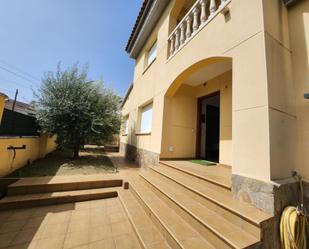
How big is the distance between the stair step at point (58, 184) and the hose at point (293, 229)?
3.86 m

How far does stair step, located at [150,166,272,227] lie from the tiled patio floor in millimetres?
1291

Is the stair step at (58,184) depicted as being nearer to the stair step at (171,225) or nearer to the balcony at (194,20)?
the stair step at (171,225)

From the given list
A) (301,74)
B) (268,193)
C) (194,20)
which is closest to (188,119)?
(194,20)

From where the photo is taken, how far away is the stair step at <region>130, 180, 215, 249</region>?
1.75 m

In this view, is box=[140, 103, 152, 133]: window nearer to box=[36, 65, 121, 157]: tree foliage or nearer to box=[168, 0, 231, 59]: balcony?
box=[36, 65, 121, 157]: tree foliage

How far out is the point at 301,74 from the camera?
2.34 m

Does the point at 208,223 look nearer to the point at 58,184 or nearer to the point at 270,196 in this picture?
the point at 270,196

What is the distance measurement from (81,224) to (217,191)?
264 centimetres

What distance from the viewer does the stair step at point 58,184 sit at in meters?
3.52

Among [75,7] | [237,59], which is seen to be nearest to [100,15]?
[75,7]

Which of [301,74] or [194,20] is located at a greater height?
[194,20]

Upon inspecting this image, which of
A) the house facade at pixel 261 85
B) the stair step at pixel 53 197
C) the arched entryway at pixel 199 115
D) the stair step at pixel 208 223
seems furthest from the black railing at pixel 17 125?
the house facade at pixel 261 85

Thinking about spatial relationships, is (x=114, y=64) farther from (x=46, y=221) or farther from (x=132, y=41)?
(x=46, y=221)

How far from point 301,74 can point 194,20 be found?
2.97 metres
